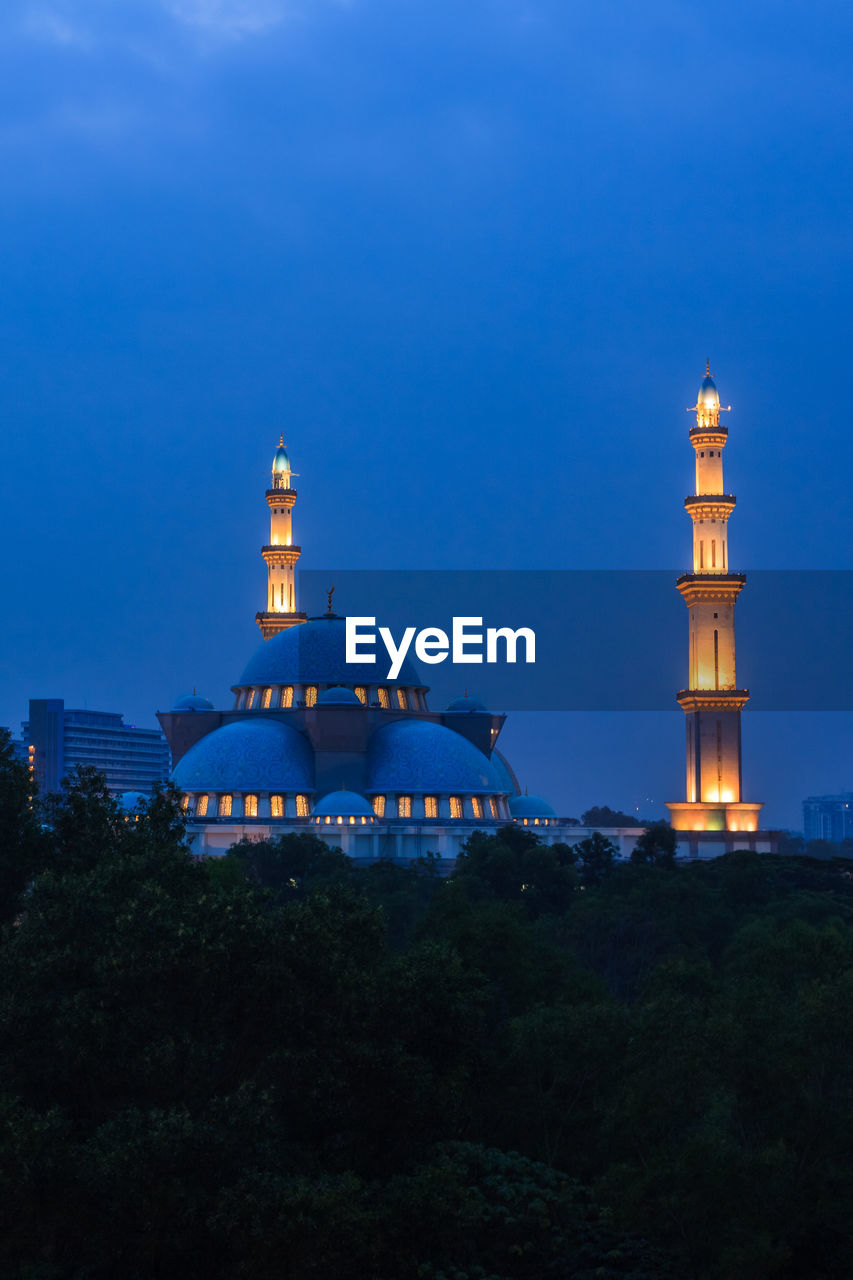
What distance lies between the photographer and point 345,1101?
27.6 metres

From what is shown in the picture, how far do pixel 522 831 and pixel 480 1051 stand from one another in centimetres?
5122

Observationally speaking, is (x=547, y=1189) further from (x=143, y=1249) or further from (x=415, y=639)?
(x=415, y=639)

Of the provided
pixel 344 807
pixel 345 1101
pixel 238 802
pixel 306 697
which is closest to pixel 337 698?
pixel 306 697

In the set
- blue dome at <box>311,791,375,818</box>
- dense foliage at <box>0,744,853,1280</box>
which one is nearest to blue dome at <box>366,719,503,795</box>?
blue dome at <box>311,791,375,818</box>

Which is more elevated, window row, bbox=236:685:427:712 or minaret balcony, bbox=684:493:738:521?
minaret balcony, bbox=684:493:738:521

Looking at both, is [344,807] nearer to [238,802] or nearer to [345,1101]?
[238,802]

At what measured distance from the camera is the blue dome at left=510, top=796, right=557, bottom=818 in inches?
3831

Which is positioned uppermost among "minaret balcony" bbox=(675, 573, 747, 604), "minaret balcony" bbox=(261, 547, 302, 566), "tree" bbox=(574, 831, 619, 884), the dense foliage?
"minaret balcony" bbox=(261, 547, 302, 566)

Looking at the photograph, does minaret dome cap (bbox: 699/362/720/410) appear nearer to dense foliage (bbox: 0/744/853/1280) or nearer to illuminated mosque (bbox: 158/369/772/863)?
illuminated mosque (bbox: 158/369/772/863)

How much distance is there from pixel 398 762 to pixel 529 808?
10118 millimetres

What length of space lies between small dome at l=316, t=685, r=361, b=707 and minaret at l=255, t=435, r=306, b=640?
13304 millimetres

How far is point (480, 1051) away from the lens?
3109cm

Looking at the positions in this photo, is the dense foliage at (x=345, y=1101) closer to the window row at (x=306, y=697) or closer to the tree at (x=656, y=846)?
the tree at (x=656, y=846)

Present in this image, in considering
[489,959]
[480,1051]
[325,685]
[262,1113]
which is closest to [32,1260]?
[262,1113]
